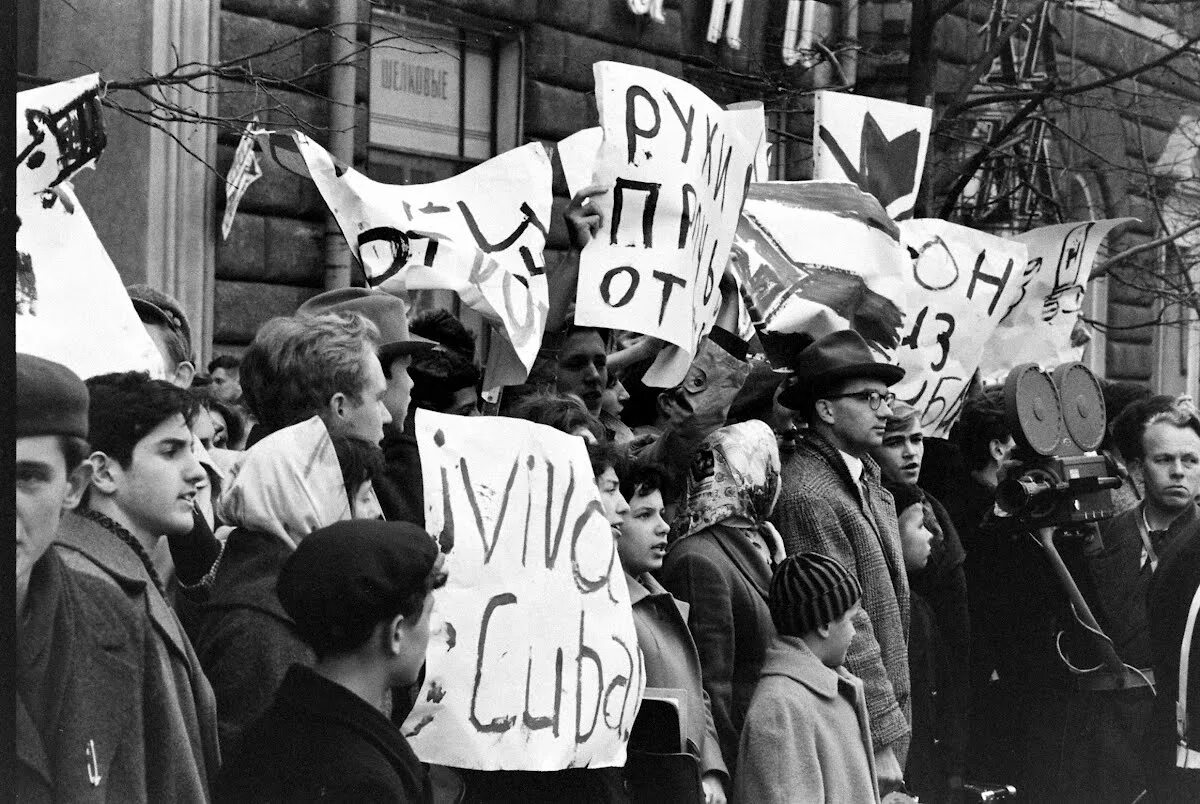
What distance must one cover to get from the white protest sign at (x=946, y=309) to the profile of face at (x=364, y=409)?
2.74 metres

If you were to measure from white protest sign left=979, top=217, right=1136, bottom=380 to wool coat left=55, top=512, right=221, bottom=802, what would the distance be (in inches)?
192

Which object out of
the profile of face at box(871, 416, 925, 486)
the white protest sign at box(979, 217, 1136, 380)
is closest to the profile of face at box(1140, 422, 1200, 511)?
the profile of face at box(871, 416, 925, 486)

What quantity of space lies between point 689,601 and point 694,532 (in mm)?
195

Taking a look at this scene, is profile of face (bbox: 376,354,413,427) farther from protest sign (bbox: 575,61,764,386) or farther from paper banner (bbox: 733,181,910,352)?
paper banner (bbox: 733,181,910,352)

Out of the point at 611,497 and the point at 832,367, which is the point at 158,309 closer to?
the point at 611,497

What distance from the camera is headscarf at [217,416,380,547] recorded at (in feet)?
10.3

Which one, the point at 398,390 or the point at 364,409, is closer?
the point at 364,409

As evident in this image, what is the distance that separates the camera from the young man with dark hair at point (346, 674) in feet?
8.51

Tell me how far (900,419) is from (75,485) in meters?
3.61

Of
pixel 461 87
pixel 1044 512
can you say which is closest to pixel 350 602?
pixel 1044 512

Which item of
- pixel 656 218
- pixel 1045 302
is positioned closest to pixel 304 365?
pixel 656 218

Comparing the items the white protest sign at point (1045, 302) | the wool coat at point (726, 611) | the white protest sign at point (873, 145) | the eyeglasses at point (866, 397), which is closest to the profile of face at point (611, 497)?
the wool coat at point (726, 611)

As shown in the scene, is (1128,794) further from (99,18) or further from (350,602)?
(99,18)

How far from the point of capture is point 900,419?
5.59 meters
